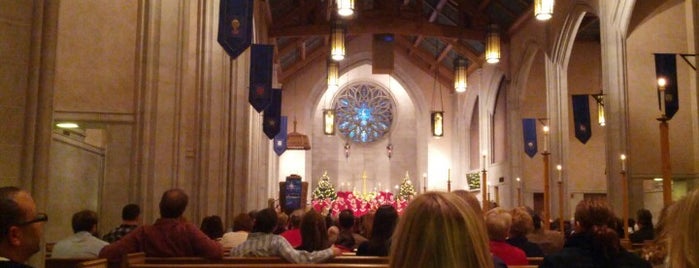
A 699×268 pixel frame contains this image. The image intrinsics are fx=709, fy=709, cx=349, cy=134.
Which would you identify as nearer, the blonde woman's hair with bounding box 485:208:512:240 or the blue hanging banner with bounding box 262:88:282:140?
the blonde woman's hair with bounding box 485:208:512:240

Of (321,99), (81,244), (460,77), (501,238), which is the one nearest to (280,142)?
(460,77)

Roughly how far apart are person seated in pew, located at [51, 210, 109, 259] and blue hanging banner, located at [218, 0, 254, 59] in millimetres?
3835

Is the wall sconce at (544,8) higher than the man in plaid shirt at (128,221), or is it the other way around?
the wall sconce at (544,8)

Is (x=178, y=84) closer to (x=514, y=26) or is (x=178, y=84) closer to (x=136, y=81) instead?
(x=136, y=81)

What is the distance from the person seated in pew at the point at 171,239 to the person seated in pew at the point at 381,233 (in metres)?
0.94

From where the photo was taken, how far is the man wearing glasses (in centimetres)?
217

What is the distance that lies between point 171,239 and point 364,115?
2463 cm

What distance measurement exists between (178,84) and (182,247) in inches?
151

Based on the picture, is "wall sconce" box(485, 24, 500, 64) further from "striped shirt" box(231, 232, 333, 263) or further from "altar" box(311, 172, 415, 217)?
"striped shirt" box(231, 232, 333, 263)

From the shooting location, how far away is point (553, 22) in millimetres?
15805

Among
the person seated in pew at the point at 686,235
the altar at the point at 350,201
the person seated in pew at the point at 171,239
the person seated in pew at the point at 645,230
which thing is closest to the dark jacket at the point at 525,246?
the person seated in pew at the point at 645,230

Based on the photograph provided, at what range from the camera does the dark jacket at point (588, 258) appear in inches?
110

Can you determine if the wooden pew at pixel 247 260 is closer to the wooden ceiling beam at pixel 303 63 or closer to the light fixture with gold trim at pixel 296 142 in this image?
the light fixture with gold trim at pixel 296 142

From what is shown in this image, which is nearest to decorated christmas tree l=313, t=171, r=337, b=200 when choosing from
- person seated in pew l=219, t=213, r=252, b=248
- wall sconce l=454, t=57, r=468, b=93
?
wall sconce l=454, t=57, r=468, b=93
